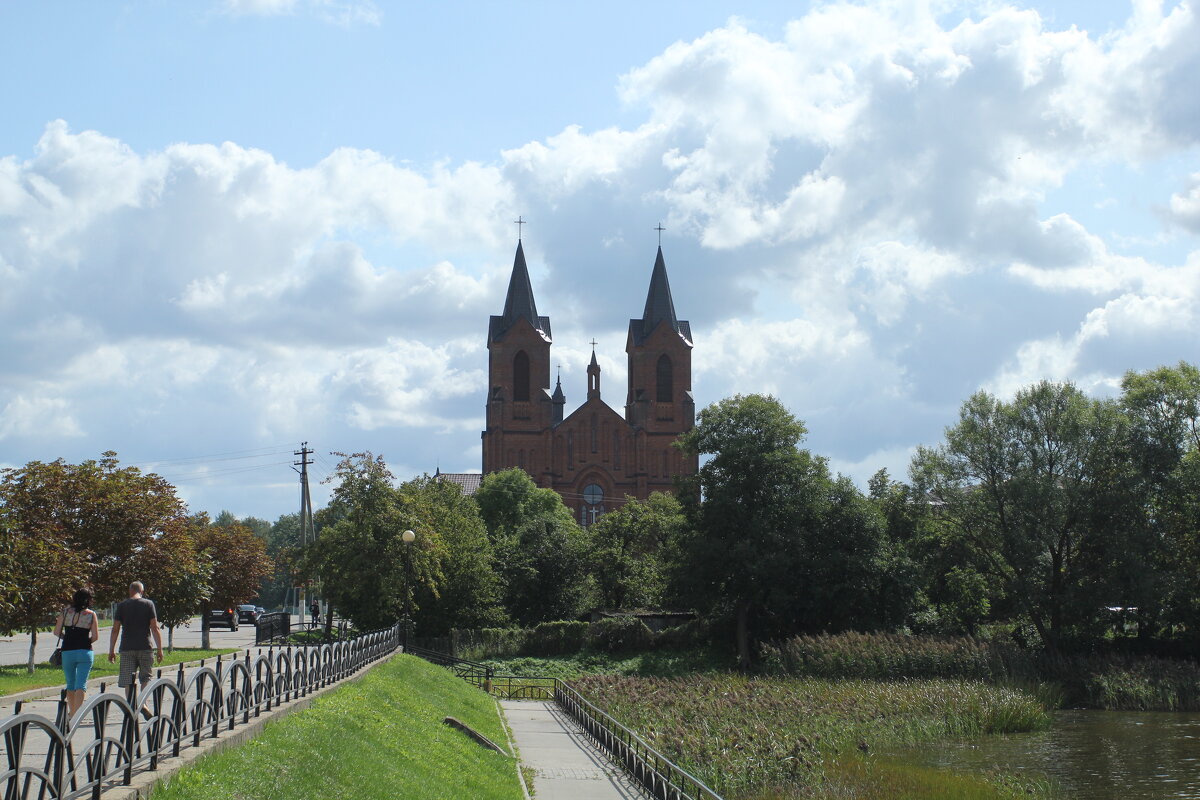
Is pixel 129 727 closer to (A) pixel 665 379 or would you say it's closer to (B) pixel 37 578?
(B) pixel 37 578

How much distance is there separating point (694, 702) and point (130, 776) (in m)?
19.4

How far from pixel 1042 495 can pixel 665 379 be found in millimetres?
52049

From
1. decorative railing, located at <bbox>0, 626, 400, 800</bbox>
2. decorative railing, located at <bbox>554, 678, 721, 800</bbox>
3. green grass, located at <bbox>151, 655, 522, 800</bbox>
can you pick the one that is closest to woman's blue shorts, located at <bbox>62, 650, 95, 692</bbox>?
decorative railing, located at <bbox>0, 626, 400, 800</bbox>

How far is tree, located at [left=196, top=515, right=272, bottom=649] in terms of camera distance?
39.5m

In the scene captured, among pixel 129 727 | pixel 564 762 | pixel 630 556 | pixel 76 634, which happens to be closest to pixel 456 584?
pixel 630 556

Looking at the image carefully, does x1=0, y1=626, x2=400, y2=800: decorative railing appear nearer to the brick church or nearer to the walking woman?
the walking woman

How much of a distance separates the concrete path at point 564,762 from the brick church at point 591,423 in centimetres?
5981

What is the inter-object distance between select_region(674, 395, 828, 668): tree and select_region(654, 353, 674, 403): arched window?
41479 millimetres

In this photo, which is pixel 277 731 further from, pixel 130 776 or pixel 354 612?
pixel 354 612

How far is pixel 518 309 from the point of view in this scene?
94.1m

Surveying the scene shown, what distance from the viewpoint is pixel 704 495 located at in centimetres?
5019

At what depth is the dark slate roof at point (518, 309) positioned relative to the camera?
93.8 m

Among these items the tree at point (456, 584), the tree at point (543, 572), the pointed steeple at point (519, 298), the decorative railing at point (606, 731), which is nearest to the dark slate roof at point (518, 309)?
the pointed steeple at point (519, 298)

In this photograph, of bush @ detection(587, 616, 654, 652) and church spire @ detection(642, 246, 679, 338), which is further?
church spire @ detection(642, 246, 679, 338)
